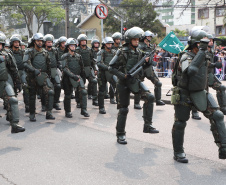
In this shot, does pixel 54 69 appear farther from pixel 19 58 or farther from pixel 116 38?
pixel 116 38

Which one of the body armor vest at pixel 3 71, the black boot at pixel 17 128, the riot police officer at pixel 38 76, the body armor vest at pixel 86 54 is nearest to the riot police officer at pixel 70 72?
the riot police officer at pixel 38 76

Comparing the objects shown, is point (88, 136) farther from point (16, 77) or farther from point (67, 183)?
point (67, 183)

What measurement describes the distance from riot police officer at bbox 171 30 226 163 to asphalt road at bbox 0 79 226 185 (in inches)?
14.4

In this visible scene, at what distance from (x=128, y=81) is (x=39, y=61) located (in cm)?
306

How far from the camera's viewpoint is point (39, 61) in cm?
853

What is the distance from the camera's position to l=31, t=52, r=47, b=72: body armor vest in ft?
27.9

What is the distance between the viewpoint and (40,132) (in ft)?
23.9

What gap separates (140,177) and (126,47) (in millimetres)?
2396

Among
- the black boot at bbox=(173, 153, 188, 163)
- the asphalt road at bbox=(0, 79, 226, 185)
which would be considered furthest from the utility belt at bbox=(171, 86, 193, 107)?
Answer: the asphalt road at bbox=(0, 79, 226, 185)

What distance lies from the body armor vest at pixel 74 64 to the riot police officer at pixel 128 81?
2.85 meters

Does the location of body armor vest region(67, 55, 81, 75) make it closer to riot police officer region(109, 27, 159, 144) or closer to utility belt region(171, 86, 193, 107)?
riot police officer region(109, 27, 159, 144)

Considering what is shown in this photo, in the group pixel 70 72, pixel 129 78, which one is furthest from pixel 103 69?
pixel 129 78

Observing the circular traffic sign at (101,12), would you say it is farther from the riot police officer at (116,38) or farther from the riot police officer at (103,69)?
the riot police officer at (103,69)

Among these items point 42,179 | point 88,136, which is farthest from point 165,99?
point 42,179
